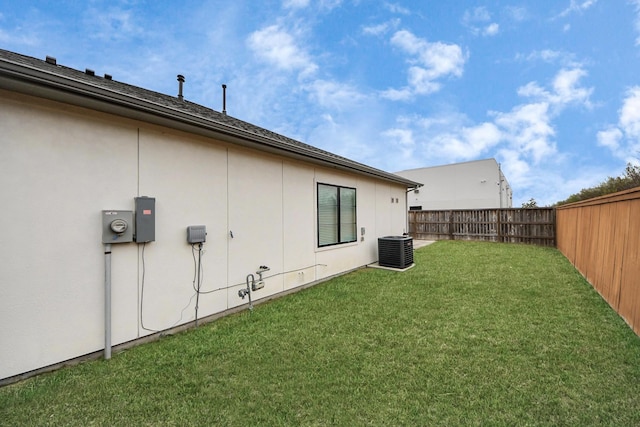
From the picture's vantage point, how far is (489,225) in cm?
1239

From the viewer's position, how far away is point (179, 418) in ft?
6.13

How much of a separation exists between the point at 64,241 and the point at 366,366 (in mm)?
3109

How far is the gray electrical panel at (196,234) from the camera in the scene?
346cm

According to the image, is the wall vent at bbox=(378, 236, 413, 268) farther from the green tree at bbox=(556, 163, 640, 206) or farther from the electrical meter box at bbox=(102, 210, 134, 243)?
the green tree at bbox=(556, 163, 640, 206)

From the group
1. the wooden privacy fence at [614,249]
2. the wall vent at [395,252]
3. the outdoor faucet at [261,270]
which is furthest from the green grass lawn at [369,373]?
the wall vent at [395,252]

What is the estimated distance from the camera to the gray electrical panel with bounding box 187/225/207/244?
136 inches

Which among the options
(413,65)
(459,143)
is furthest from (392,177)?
(459,143)

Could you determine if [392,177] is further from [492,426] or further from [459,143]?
[459,143]

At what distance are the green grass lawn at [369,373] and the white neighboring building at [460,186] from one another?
15334 mm

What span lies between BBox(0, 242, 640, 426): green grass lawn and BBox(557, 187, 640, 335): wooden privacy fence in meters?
0.29

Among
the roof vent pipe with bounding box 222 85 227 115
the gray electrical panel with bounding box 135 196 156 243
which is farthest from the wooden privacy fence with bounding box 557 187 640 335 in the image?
the roof vent pipe with bounding box 222 85 227 115

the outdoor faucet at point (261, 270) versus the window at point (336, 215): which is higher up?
the window at point (336, 215)

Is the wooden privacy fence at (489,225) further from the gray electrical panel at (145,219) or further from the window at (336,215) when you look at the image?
the gray electrical panel at (145,219)

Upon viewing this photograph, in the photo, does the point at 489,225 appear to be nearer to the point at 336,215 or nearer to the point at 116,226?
the point at 336,215
